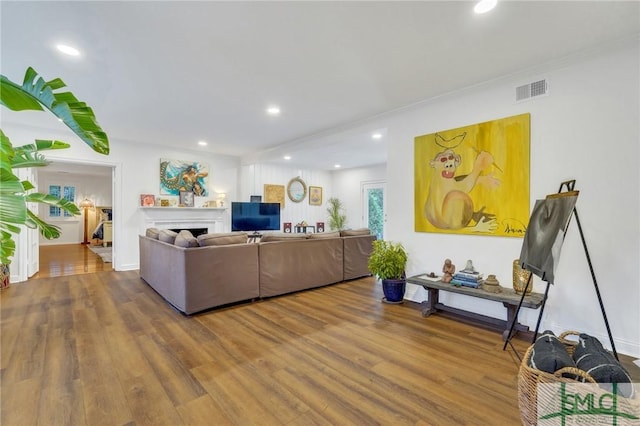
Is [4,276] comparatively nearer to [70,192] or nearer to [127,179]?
[127,179]

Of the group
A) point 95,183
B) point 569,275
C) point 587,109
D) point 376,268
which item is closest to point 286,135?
point 376,268

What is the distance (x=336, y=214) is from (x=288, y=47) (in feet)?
22.2

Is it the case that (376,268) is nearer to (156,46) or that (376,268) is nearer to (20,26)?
(156,46)

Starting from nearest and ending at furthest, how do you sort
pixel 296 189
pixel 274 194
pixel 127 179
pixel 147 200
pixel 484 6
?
1. pixel 484 6
2. pixel 127 179
3. pixel 147 200
4. pixel 274 194
5. pixel 296 189

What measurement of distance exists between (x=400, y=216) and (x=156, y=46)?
3.22m

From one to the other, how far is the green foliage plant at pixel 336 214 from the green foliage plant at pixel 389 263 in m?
5.16

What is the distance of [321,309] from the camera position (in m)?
3.44

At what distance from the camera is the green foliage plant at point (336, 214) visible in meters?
8.94

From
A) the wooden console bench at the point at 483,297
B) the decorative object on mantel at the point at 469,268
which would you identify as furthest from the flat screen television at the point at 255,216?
the decorative object on mantel at the point at 469,268

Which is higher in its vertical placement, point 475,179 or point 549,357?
point 475,179

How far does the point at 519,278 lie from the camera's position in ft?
8.97

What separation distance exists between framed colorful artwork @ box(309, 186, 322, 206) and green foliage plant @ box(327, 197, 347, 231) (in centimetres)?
38

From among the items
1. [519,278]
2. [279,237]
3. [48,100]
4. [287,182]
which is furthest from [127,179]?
[519,278]

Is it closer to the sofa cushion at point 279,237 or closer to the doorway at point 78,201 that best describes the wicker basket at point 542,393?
the sofa cushion at point 279,237
